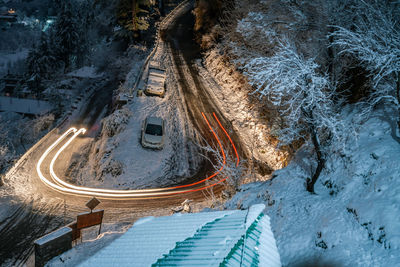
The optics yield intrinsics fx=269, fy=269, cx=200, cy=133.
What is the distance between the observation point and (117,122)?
21.0 metres

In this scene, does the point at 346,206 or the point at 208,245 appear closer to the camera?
the point at 208,245

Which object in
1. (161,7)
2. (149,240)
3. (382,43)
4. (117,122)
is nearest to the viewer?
(149,240)

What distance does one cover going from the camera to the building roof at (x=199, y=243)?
528 centimetres

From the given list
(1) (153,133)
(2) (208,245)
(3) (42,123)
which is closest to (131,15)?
(3) (42,123)

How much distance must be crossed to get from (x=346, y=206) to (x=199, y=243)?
525 cm

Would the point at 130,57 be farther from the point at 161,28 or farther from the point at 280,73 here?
the point at 280,73

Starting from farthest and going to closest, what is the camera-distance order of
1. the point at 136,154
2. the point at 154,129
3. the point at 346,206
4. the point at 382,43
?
the point at 154,129
the point at 136,154
the point at 382,43
the point at 346,206

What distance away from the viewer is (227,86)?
27.0m

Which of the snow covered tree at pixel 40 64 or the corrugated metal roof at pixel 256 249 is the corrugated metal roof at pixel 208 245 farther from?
the snow covered tree at pixel 40 64

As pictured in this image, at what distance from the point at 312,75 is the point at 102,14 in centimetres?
6380

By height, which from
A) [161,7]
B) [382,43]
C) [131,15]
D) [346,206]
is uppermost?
[161,7]

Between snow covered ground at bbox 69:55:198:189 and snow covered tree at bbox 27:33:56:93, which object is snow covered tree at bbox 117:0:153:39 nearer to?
snow covered tree at bbox 27:33:56:93

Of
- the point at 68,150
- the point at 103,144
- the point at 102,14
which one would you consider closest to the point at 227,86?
the point at 103,144

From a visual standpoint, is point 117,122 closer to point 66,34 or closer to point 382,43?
point 382,43
